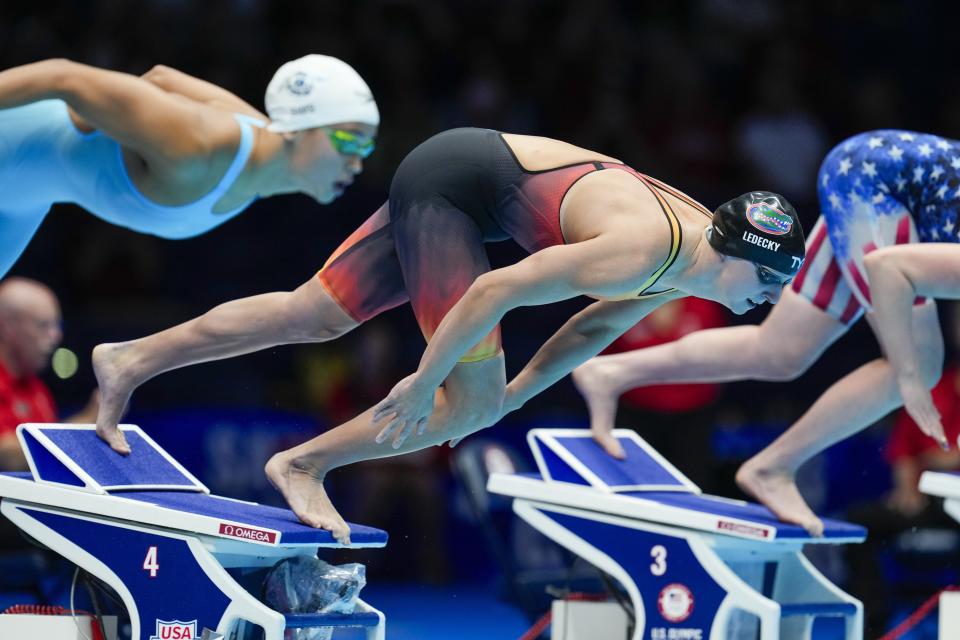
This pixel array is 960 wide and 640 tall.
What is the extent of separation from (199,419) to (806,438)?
4153 mm

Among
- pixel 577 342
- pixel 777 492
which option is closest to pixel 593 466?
pixel 777 492

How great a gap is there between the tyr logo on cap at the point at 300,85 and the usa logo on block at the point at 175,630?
6.85 ft

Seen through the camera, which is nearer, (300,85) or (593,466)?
(300,85)

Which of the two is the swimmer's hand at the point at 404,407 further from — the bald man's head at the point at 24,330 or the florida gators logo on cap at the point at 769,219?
the bald man's head at the point at 24,330

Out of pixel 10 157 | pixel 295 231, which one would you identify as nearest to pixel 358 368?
pixel 295 231

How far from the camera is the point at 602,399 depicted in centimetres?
585

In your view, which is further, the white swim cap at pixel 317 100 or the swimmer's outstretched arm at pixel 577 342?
the white swim cap at pixel 317 100

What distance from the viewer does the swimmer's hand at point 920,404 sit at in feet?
16.2

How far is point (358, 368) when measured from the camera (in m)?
8.84

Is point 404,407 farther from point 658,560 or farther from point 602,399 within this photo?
point 602,399

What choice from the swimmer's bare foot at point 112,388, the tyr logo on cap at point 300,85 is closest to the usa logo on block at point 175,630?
the swimmer's bare foot at point 112,388

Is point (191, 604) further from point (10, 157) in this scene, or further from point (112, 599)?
point (10, 157)

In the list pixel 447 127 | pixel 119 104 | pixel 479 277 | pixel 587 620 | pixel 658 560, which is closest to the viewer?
pixel 479 277

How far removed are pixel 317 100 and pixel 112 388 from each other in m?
1.36
